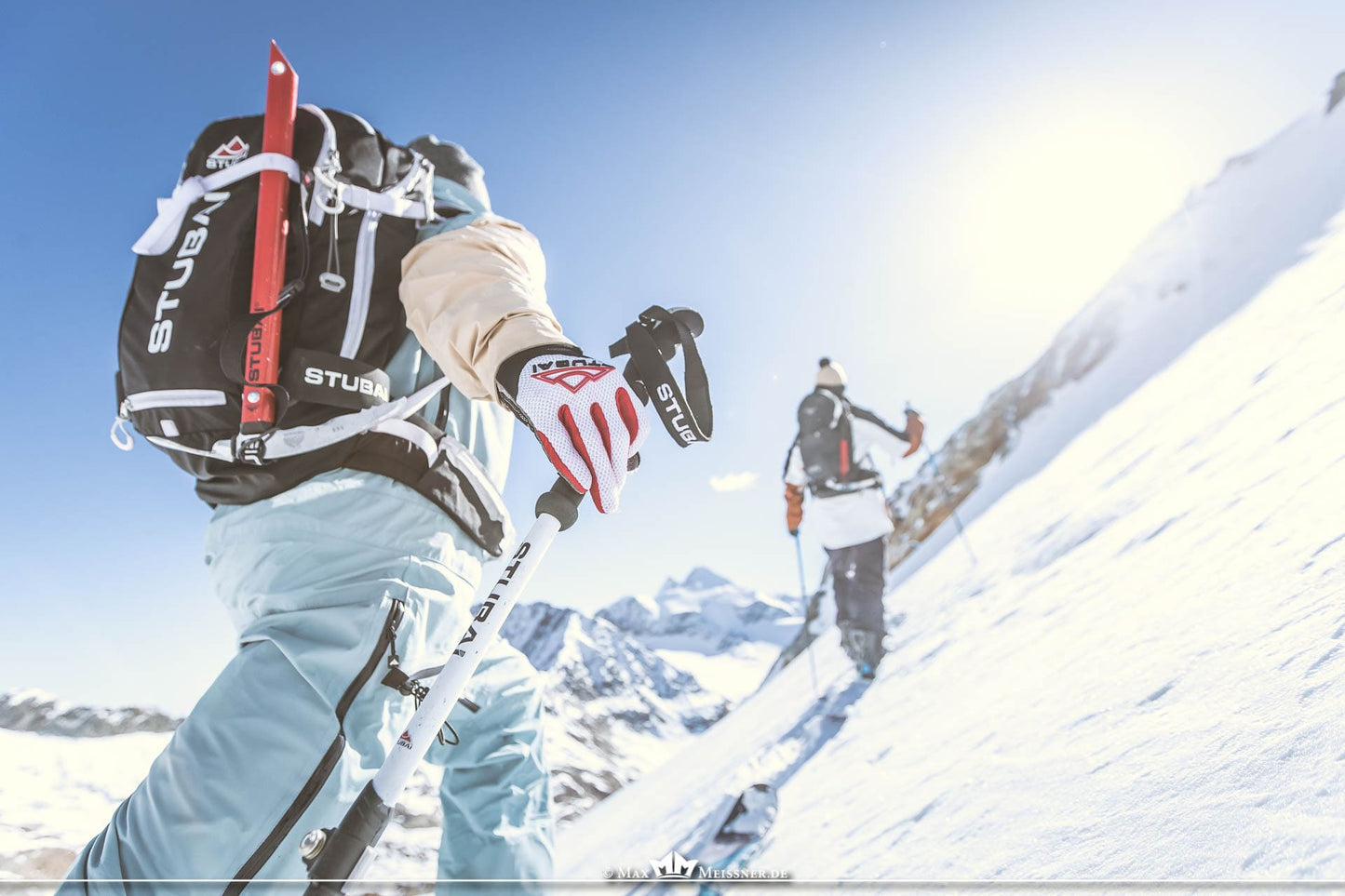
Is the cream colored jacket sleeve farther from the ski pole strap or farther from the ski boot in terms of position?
the ski boot

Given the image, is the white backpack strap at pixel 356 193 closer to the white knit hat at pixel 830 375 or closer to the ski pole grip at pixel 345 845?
the ski pole grip at pixel 345 845

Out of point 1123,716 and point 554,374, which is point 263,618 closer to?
point 554,374

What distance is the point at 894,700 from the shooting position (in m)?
3.83

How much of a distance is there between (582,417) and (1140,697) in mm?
1445

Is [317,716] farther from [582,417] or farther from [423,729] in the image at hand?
[582,417]

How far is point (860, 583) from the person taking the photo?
5.18m

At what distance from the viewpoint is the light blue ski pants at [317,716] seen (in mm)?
1097

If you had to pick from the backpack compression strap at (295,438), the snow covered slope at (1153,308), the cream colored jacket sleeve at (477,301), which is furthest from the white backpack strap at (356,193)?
the snow covered slope at (1153,308)

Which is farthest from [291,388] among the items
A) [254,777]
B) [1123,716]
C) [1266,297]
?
[1266,297]

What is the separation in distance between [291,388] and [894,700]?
3.58 m

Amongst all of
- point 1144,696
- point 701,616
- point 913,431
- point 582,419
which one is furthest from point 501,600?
point 701,616

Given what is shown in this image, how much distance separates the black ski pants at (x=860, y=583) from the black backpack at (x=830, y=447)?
0.50 m

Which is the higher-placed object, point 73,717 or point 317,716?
point 73,717

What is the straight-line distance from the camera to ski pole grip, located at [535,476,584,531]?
3.94ft
